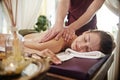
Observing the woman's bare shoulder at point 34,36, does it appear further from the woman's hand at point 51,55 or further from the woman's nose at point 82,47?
the woman's nose at point 82,47

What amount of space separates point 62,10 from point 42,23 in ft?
1.38

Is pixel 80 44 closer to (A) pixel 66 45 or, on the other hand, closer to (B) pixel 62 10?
(A) pixel 66 45

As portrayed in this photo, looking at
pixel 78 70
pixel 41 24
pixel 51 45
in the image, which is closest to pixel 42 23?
pixel 41 24

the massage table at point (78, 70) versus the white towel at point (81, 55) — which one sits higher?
the white towel at point (81, 55)

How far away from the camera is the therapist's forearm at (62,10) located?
6.58 feet

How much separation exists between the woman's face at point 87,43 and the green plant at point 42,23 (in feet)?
2.06

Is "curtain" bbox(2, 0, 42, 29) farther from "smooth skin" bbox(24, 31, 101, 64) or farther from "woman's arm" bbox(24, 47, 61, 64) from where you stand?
"woman's arm" bbox(24, 47, 61, 64)

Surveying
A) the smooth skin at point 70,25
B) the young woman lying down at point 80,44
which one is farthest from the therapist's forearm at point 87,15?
the young woman lying down at point 80,44

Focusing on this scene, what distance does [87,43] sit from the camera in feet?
5.88

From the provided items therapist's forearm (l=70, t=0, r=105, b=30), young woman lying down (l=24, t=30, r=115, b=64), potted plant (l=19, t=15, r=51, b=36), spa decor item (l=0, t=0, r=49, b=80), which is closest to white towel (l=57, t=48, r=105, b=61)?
young woman lying down (l=24, t=30, r=115, b=64)

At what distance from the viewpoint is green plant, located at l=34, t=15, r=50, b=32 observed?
7.78 ft

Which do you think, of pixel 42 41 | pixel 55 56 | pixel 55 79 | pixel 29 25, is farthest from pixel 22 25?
pixel 55 79

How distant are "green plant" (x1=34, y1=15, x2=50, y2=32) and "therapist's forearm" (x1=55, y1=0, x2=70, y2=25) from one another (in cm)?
35

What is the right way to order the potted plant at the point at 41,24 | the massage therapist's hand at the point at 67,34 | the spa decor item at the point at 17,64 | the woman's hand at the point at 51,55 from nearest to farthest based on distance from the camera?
1. the spa decor item at the point at 17,64
2. the woman's hand at the point at 51,55
3. the massage therapist's hand at the point at 67,34
4. the potted plant at the point at 41,24
